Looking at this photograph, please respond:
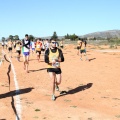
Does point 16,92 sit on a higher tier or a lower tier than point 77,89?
higher

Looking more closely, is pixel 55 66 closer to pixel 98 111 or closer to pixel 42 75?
pixel 98 111

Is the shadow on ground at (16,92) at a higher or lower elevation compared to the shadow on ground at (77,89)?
higher

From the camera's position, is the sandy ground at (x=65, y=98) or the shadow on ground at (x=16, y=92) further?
the shadow on ground at (x=16, y=92)

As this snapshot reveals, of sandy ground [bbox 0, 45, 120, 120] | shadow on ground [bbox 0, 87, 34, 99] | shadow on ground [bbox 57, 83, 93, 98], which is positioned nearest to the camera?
sandy ground [bbox 0, 45, 120, 120]

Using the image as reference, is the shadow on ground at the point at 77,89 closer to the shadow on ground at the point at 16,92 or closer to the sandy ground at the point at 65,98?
the sandy ground at the point at 65,98

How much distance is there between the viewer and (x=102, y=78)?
645 inches

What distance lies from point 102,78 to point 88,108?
680 cm

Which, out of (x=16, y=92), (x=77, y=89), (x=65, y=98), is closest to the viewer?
(x=65, y=98)

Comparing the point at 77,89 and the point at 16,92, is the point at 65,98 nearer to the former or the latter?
the point at 16,92

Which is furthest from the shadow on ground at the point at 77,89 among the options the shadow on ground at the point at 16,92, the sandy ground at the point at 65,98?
the shadow on ground at the point at 16,92

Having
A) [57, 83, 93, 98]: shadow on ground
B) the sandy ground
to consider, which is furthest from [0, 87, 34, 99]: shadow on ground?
[57, 83, 93, 98]: shadow on ground

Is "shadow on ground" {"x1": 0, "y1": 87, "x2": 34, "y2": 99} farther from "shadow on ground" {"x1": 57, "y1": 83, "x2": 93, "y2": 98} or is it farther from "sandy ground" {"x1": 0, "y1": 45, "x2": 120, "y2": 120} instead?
"shadow on ground" {"x1": 57, "y1": 83, "x2": 93, "y2": 98}

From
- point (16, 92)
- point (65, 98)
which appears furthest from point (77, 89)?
point (16, 92)

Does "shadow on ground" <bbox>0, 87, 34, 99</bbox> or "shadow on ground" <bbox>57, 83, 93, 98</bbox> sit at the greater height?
"shadow on ground" <bbox>0, 87, 34, 99</bbox>
